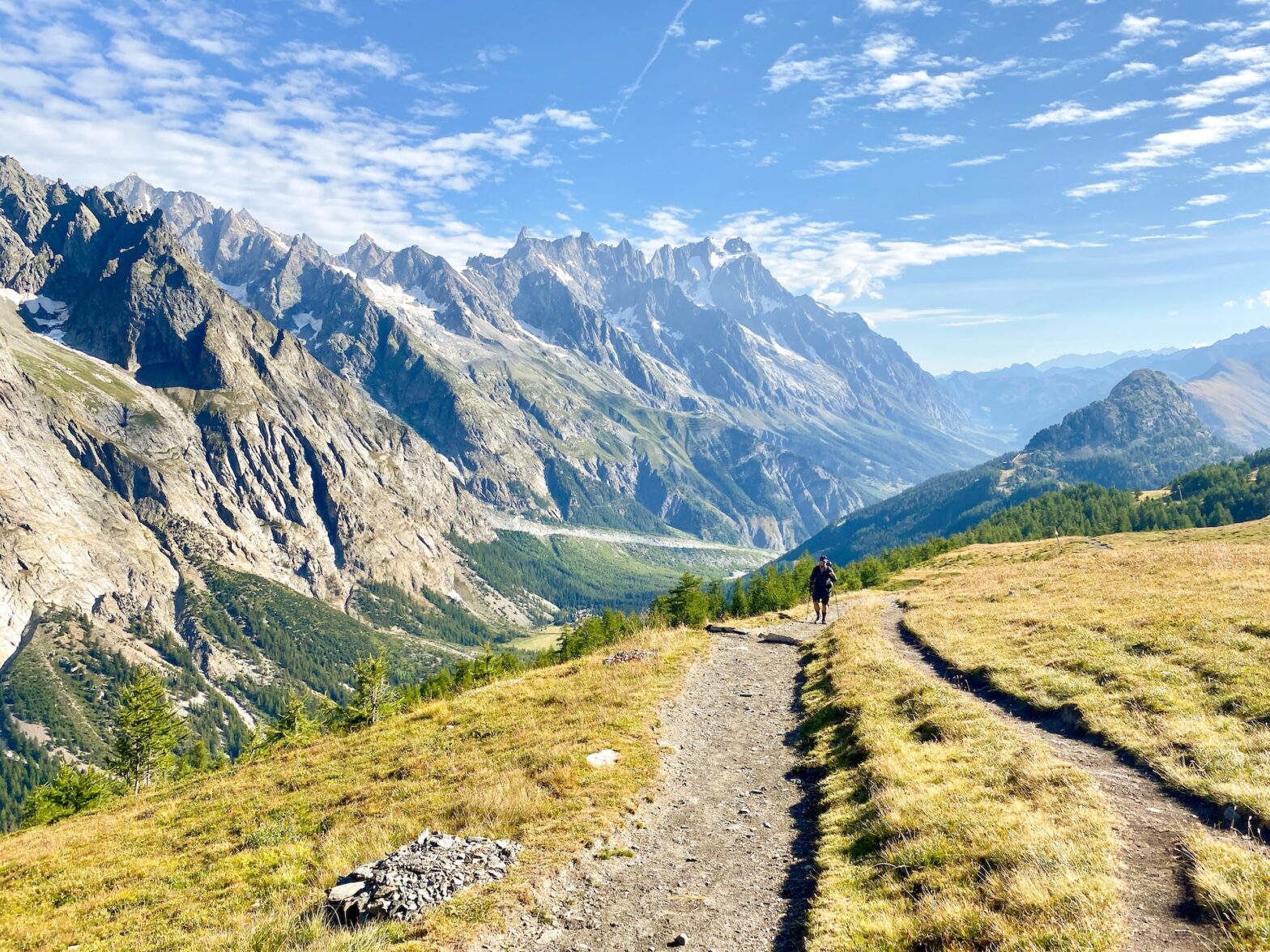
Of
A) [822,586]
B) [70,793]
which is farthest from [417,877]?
[70,793]

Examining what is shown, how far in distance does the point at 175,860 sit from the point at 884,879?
2010 cm

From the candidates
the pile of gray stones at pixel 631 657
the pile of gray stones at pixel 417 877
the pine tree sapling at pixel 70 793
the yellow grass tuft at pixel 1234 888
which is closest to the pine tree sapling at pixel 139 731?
the pine tree sapling at pixel 70 793

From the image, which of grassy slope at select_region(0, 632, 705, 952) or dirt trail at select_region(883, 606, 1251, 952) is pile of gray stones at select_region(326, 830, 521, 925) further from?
dirt trail at select_region(883, 606, 1251, 952)

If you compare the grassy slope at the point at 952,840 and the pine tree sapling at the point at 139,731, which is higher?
the grassy slope at the point at 952,840

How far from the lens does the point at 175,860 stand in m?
18.8

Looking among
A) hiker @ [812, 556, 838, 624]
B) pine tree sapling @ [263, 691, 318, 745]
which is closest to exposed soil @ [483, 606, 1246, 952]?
hiker @ [812, 556, 838, 624]

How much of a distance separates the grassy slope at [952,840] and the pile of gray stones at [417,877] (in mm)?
7214

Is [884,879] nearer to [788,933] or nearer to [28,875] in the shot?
[788,933]

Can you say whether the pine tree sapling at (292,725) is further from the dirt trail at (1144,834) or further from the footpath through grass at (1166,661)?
the dirt trail at (1144,834)

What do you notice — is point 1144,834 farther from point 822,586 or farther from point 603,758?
point 822,586

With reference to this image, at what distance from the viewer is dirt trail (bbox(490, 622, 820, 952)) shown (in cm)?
1216

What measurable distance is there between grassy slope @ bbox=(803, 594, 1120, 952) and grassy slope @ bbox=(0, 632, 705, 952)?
6098 millimetres

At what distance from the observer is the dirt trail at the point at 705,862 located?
1216cm

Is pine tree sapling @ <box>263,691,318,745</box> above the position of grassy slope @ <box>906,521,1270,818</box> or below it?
below
